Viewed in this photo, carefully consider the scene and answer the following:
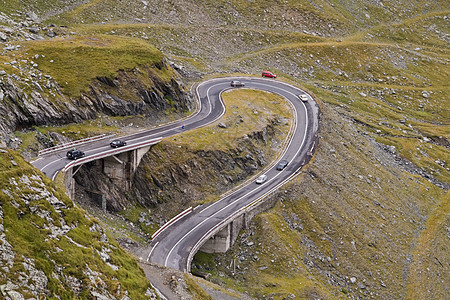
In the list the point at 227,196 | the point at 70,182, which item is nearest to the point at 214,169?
the point at 227,196

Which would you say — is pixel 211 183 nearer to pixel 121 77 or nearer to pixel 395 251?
pixel 121 77

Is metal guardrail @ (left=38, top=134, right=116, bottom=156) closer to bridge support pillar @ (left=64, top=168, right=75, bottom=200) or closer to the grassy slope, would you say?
bridge support pillar @ (left=64, top=168, right=75, bottom=200)

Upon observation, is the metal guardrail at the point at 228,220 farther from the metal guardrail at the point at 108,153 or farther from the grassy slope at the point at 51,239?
the grassy slope at the point at 51,239

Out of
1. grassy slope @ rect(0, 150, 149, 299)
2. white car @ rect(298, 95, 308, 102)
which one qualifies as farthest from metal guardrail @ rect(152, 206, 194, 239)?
white car @ rect(298, 95, 308, 102)

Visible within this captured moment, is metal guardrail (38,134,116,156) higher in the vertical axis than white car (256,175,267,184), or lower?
higher

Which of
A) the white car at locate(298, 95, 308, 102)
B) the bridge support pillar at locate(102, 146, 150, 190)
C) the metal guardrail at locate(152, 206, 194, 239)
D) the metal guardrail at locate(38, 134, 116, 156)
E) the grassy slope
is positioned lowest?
the white car at locate(298, 95, 308, 102)

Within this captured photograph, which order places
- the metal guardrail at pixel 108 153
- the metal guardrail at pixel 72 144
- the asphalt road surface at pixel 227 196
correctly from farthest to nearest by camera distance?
the metal guardrail at pixel 72 144 → the asphalt road surface at pixel 227 196 → the metal guardrail at pixel 108 153

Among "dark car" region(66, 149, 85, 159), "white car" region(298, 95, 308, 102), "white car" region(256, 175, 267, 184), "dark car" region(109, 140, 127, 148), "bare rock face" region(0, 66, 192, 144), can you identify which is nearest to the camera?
"dark car" region(66, 149, 85, 159)

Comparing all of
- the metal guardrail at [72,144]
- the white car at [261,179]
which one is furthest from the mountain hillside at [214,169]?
the white car at [261,179]

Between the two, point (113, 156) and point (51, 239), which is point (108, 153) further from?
point (51, 239)
